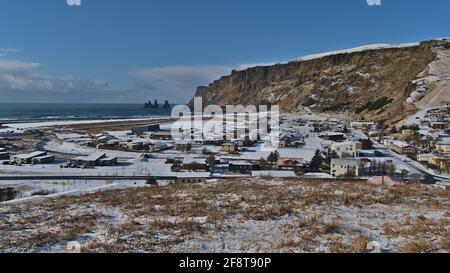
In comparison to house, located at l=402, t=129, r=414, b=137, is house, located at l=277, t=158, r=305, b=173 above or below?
below

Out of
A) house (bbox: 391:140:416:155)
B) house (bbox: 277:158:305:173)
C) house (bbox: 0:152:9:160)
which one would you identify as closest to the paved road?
house (bbox: 277:158:305:173)

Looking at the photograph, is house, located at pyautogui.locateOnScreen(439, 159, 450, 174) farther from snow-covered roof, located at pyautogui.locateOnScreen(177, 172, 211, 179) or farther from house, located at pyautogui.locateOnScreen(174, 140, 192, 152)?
house, located at pyautogui.locateOnScreen(174, 140, 192, 152)

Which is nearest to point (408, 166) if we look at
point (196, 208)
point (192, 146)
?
point (192, 146)

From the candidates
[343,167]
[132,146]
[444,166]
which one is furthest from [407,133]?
[132,146]

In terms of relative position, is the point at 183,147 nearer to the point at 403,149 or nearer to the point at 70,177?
the point at 70,177

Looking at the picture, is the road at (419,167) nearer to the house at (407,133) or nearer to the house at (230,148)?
the house at (407,133)
